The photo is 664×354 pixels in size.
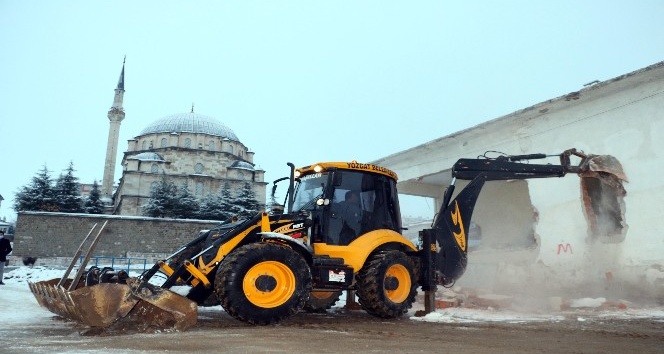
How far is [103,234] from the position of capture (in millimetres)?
27188

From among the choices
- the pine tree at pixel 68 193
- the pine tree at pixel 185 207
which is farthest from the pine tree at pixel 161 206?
the pine tree at pixel 68 193

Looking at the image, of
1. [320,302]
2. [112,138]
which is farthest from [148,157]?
[320,302]

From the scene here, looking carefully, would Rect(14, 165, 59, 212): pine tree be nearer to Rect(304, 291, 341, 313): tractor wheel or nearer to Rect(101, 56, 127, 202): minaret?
Rect(101, 56, 127, 202): minaret

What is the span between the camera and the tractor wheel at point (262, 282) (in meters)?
5.32

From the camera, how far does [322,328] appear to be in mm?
5680

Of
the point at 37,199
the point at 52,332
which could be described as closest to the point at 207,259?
the point at 52,332

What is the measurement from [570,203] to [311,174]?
231 inches

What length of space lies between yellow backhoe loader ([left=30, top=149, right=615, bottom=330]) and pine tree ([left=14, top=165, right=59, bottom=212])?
32.1 m

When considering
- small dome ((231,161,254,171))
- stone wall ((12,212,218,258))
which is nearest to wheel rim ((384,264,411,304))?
stone wall ((12,212,218,258))

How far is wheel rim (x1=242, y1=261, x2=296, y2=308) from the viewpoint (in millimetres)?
5469

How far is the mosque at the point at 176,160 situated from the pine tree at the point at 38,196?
414 inches

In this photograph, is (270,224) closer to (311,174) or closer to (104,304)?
(311,174)

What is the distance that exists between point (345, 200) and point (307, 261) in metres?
1.07

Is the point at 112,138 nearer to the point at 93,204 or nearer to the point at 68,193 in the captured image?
the point at 93,204
